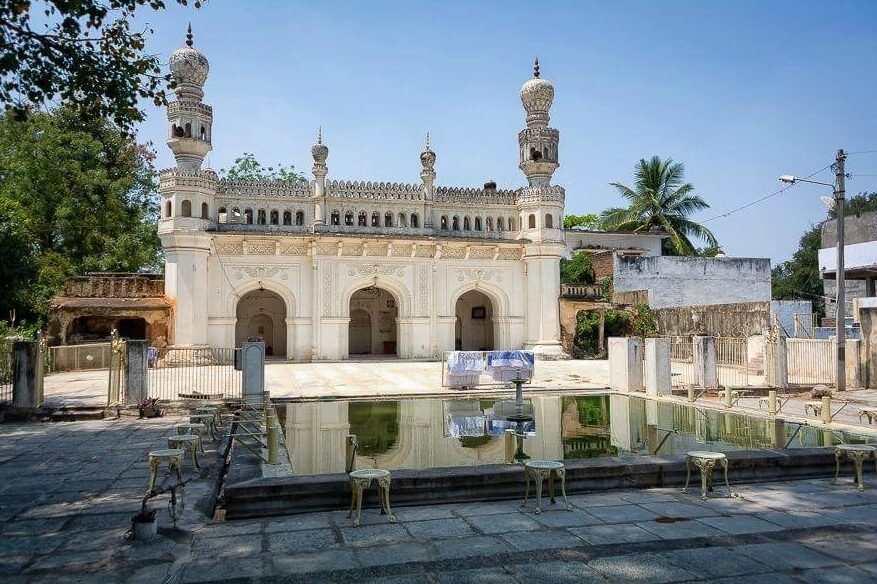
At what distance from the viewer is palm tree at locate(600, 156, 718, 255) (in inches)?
1261

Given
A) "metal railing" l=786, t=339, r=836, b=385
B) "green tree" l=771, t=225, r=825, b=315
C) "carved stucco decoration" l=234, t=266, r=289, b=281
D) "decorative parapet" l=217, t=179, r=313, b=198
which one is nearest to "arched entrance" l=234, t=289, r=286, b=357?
"carved stucco decoration" l=234, t=266, r=289, b=281

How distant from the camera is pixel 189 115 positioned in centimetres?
2083

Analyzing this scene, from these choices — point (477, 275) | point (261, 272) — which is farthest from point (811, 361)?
point (261, 272)

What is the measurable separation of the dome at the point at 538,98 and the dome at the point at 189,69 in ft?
38.9

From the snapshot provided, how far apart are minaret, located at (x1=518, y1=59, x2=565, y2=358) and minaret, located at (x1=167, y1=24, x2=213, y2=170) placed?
11.5m

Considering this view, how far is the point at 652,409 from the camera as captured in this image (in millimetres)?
11258

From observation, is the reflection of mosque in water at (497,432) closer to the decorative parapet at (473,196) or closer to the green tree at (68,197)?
the decorative parapet at (473,196)

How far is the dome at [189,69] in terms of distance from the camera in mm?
21000

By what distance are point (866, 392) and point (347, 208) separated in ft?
53.0

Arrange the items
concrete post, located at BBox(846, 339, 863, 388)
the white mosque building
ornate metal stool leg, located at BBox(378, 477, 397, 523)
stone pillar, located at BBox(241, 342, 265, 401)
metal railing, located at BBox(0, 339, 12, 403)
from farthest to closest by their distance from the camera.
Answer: the white mosque building → concrete post, located at BBox(846, 339, 863, 388) → metal railing, located at BBox(0, 339, 12, 403) → stone pillar, located at BBox(241, 342, 265, 401) → ornate metal stool leg, located at BBox(378, 477, 397, 523)

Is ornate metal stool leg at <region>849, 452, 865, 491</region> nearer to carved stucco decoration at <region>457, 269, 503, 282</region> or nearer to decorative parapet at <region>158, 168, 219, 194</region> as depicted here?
carved stucco decoration at <region>457, 269, 503, 282</region>

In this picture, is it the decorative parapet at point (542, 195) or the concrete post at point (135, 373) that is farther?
the decorative parapet at point (542, 195)

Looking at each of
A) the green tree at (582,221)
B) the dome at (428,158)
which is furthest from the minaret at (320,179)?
the green tree at (582,221)

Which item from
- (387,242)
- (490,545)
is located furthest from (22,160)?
(490,545)
